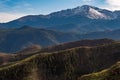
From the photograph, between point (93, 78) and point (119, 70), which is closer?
point (119, 70)

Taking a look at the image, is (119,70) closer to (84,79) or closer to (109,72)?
(109,72)

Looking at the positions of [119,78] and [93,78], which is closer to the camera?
[119,78]

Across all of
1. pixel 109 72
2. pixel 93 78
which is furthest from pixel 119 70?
pixel 93 78

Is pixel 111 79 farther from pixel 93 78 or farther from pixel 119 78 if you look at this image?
pixel 93 78

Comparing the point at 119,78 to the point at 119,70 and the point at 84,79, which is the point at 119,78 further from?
the point at 84,79

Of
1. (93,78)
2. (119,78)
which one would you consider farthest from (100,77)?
(119,78)

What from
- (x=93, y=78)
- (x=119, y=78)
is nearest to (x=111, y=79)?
(x=119, y=78)
